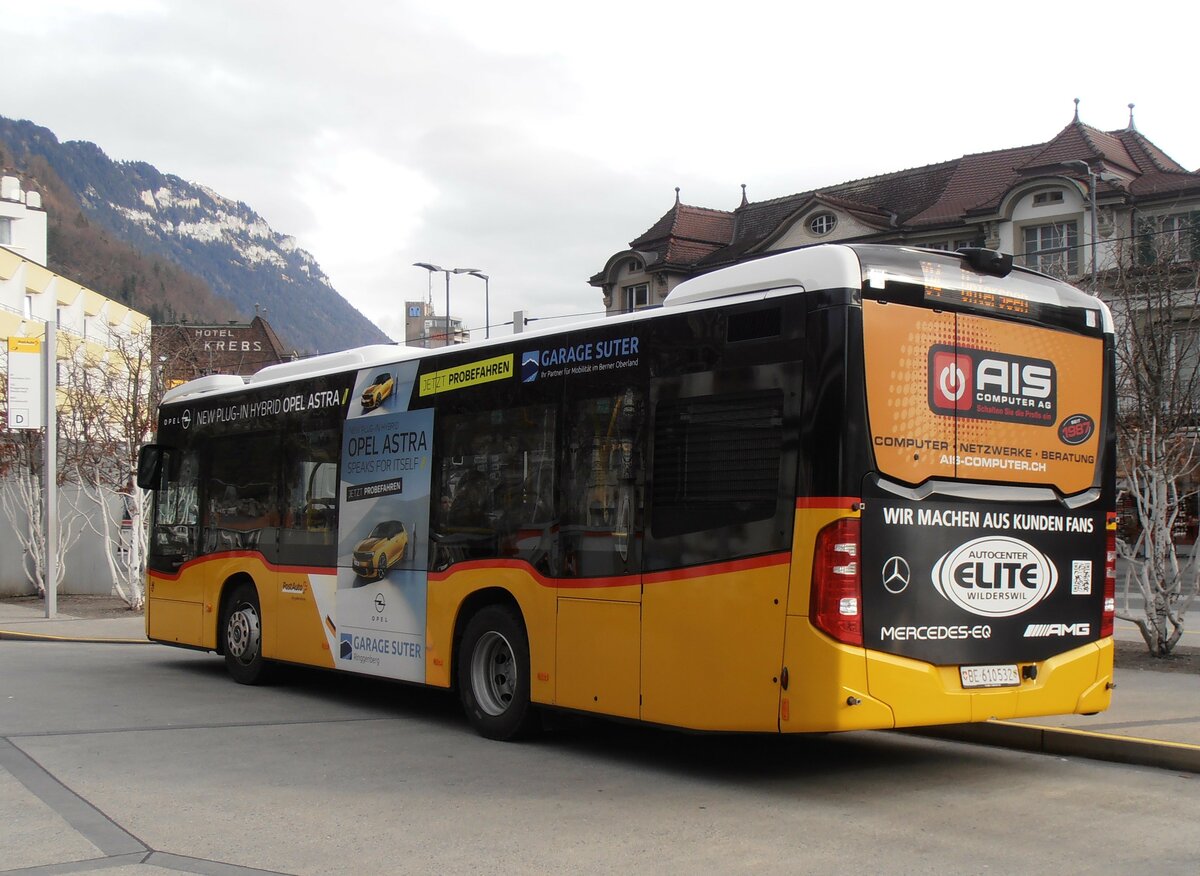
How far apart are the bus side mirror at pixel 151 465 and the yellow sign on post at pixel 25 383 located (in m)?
8.28

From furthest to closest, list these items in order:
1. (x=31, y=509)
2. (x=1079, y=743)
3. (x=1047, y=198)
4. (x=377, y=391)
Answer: (x=1047, y=198) → (x=31, y=509) → (x=377, y=391) → (x=1079, y=743)

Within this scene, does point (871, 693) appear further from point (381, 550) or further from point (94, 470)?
point (94, 470)

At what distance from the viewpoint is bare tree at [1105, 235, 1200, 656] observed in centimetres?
1352

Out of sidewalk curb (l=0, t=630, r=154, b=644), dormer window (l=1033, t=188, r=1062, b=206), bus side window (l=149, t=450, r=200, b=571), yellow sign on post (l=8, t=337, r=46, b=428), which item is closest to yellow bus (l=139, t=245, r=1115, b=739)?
bus side window (l=149, t=450, r=200, b=571)

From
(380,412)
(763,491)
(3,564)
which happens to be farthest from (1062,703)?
(3,564)

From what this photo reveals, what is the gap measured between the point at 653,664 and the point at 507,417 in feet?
8.47

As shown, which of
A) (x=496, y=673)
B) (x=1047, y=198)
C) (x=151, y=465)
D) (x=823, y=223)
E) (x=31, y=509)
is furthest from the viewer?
(x=823, y=223)

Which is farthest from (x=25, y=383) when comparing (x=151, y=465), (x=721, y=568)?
(x=721, y=568)

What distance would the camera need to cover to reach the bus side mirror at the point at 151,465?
14977mm

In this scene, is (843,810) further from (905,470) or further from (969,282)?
(969,282)

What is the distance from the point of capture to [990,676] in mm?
7859

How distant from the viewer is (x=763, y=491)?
769cm

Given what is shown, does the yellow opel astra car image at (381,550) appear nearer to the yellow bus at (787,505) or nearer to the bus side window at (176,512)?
the yellow bus at (787,505)

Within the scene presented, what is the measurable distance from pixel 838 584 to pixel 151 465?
10185mm
